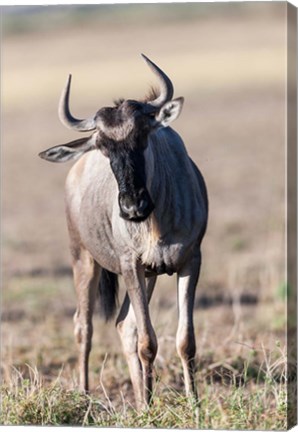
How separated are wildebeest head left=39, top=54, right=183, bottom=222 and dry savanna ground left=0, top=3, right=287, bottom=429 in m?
0.93

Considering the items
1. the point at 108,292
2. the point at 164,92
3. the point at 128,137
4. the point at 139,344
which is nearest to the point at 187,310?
the point at 139,344

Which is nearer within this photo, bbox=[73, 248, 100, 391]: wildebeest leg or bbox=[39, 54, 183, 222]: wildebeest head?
bbox=[39, 54, 183, 222]: wildebeest head

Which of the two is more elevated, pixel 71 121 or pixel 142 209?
pixel 71 121

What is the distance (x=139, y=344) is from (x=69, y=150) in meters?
1.29

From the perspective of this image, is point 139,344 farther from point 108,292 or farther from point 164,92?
point 164,92

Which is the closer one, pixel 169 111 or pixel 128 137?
pixel 128 137

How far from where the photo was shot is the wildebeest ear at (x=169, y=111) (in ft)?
27.0

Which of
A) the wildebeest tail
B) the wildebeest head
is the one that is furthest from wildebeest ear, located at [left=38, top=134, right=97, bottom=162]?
the wildebeest tail

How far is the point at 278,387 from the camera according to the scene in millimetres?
8781

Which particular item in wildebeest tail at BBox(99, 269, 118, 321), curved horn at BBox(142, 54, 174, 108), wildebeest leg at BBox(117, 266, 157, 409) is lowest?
wildebeest leg at BBox(117, 266, 157, 409)

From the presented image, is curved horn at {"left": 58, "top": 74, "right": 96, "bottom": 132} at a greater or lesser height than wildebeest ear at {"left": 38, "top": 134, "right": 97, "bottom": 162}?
greater

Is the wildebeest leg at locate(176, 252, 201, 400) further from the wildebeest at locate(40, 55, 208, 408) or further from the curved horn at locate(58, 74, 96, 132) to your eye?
the curved horn at locate(58, 74, 96, 132)

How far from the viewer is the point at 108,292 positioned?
32.7 ft

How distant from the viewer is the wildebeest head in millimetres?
7980
